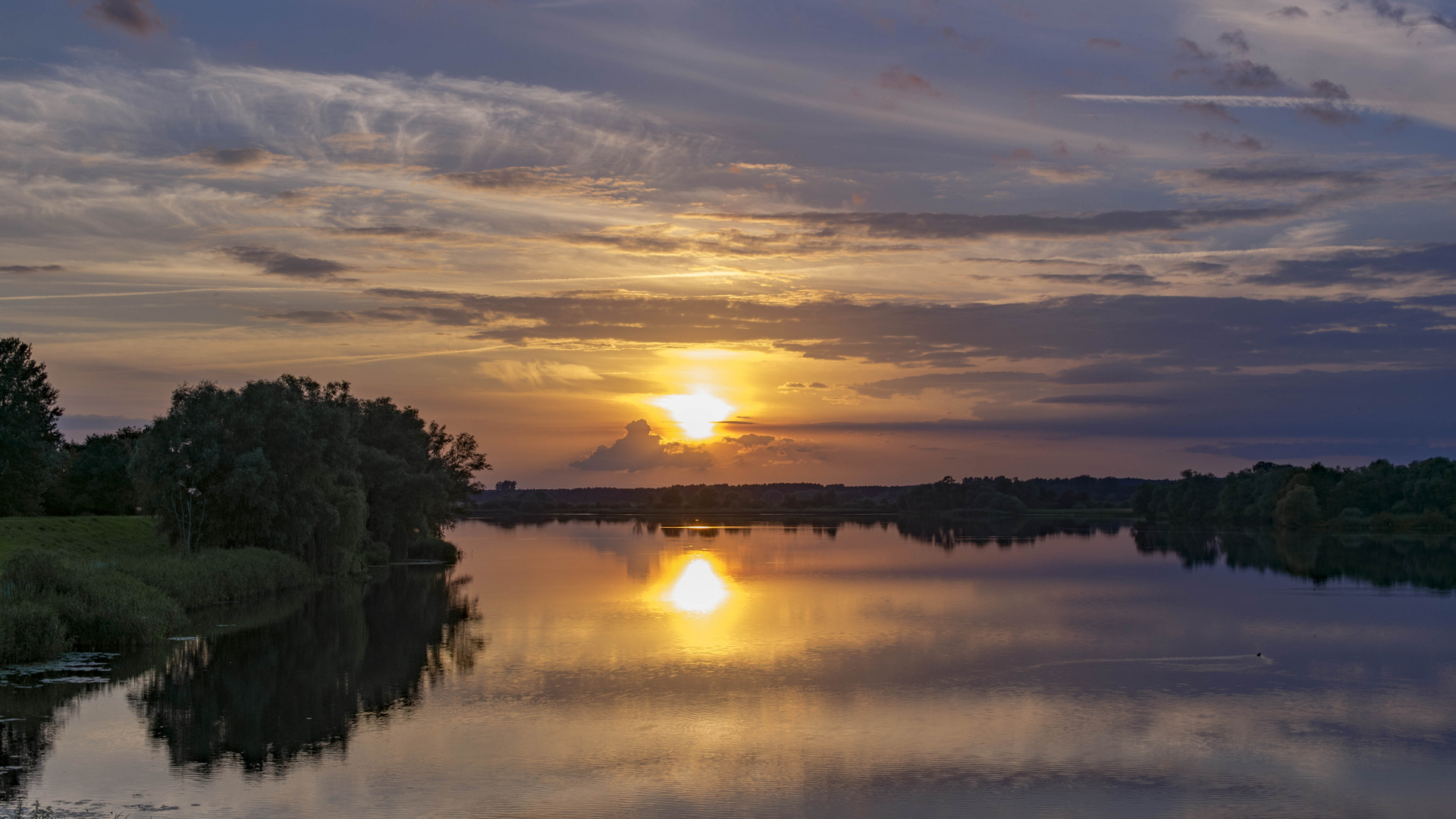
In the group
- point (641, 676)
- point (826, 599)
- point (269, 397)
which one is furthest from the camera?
point (269, 397)

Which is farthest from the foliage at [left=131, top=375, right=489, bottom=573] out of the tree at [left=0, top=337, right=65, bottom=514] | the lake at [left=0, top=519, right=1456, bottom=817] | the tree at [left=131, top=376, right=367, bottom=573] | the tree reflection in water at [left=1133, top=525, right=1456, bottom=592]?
the tree reflection in water at [left=1133, top=525, right=1456, bottom=592]

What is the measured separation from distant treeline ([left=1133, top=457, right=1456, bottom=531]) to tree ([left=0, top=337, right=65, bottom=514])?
139 meters

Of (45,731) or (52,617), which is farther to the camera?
(52,617)

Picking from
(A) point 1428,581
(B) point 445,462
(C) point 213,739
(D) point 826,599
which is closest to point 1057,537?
(A) point 1428,581

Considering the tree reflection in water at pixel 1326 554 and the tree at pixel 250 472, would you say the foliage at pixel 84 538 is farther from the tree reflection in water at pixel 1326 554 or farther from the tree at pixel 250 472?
the tree reflection in water at pixel 1326 554

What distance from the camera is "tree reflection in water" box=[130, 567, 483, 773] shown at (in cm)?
2405

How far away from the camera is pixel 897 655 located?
3600cm

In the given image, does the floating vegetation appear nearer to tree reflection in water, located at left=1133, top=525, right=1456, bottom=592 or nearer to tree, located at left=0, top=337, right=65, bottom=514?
tree, located at left=0, top=337, right=65, bottom=514

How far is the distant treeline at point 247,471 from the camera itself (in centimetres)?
5631

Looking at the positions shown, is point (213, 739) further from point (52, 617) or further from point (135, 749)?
point (52, 617)

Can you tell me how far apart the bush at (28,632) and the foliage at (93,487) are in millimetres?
50107

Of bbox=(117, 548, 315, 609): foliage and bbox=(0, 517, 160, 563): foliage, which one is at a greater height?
bbox=(0, 517, 160, 563): foliage

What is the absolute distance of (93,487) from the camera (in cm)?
8169

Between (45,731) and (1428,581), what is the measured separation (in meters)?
73.5
